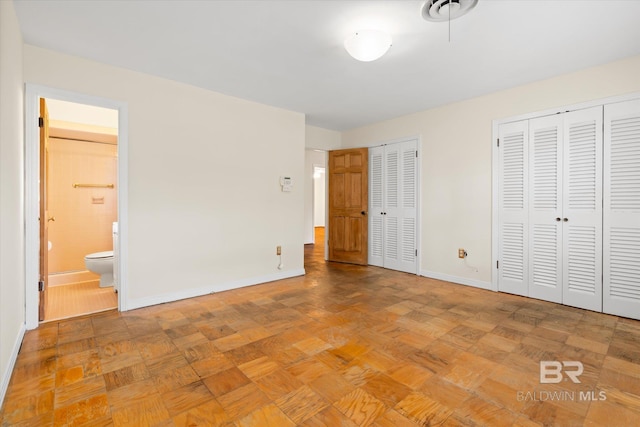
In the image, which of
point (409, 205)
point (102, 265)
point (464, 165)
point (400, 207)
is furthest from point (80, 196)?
point (464, 165)

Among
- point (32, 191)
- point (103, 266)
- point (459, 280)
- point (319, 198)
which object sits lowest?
point (459, 280)

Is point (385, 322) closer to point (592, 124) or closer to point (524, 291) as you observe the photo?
point (524, 291)

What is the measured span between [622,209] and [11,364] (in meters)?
5.12

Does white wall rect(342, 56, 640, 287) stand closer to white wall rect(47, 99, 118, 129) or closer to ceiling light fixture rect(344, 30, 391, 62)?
ceiling light fixture rect(344, 30, 391, 62)

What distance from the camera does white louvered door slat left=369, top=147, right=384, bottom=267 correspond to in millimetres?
5082

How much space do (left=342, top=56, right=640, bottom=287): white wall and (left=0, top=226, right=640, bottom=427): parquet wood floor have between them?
985 millimetres

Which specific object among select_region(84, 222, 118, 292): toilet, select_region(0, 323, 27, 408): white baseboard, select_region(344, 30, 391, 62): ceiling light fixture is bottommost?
select_region(0, 323, 27, 408): white baseboard

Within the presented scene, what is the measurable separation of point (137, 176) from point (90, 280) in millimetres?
2349

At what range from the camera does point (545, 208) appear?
3.34 m

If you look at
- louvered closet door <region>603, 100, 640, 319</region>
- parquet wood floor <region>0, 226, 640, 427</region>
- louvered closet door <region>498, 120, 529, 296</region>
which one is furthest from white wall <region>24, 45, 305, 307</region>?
louvered closet door <region>603, 100, 640, 319</region>

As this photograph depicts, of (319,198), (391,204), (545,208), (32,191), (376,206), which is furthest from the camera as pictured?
(319,198)

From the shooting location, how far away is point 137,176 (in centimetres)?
305

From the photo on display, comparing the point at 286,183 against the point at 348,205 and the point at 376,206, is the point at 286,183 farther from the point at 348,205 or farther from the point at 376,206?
the point at 376,206

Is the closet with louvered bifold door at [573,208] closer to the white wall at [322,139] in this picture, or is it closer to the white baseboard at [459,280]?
the white baseboard at [459,280]
